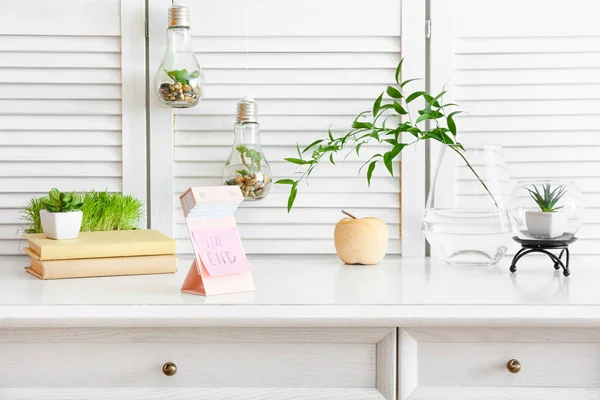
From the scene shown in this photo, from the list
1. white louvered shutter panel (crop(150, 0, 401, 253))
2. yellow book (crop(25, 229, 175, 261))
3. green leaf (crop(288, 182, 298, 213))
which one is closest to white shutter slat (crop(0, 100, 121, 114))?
white louvered shutter panel (crop(150, 0, 401, 253))

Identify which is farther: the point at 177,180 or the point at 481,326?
the point at 177,180

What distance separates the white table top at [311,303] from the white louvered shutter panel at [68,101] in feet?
1.28

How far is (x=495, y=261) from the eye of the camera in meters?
1.67

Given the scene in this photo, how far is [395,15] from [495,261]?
0.64 m

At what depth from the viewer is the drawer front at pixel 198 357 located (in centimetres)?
130

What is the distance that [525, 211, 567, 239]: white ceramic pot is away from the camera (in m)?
1.56

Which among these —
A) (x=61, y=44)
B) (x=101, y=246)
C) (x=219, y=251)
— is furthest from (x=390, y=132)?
(x=61, y=44)

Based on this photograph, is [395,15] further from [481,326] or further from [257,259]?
[481,326]

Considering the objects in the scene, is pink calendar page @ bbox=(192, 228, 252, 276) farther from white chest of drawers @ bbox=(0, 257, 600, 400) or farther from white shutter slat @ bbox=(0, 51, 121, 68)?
white shutter slat @ bbox=(0, 51, 121, 68)

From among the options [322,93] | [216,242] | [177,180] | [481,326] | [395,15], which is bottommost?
[481,326]

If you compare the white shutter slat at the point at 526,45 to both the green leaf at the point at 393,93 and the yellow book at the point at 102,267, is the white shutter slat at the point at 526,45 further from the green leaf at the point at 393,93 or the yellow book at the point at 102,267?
the yellow book at the point at 102,267

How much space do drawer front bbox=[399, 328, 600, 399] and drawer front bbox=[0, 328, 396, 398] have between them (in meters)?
0.06

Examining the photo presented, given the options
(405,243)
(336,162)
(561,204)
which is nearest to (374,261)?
(405,243)

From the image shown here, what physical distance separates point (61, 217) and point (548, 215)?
1.02 meters
